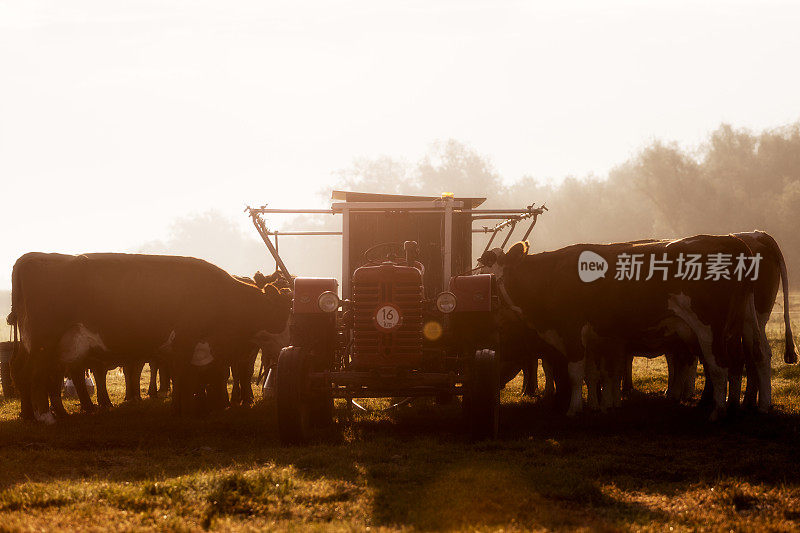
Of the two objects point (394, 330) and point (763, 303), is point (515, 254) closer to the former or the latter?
point (763, 303)

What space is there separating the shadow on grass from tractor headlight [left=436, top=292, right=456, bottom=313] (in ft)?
4.77

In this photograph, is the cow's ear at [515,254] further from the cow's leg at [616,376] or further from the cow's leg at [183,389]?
the cow's leg at [183,389]

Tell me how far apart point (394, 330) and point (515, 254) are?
4250 mm

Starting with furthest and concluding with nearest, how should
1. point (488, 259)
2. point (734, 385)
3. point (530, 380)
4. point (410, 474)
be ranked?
point (530, 380) → point (488, 259) → point (734, 385) → point (410, 474)

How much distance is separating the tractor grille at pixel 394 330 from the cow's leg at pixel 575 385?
328 cm

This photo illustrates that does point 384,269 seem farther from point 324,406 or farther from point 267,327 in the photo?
point 267,327

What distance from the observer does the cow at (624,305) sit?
37.0ft

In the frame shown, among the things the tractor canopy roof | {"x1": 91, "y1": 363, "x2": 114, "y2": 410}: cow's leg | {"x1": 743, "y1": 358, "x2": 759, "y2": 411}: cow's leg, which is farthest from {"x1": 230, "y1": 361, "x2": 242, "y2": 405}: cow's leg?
{"x1": 743, "y1": 358, "x2": 759, "y2": 411}: cow's leg

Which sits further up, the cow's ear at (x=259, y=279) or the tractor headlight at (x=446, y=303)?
the cow's ear at (x=259, y=279)

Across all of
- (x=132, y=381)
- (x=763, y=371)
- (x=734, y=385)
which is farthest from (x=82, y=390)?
(x=763, y=371)

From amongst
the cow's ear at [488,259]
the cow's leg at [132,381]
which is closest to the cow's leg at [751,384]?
the cow's ear at [488,259]

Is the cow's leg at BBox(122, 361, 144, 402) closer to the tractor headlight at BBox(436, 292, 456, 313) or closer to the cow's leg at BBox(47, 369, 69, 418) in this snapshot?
the cow's leg at BBox(47, 369, 69, 418)

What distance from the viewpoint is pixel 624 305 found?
11.9m

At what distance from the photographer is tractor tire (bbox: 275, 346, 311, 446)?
898 cm
